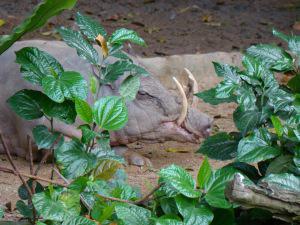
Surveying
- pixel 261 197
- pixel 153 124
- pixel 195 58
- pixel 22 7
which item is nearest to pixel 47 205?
pixel 261 197

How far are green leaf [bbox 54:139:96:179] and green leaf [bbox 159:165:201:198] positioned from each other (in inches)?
10.1

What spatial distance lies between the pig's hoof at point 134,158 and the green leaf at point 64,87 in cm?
212

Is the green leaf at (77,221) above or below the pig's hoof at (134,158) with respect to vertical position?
above

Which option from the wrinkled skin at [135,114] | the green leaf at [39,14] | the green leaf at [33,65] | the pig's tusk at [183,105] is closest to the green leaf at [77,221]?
the green leaf at [33,65]

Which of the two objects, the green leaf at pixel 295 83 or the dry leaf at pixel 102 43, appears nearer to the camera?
the dry leaf at pixel 102 43

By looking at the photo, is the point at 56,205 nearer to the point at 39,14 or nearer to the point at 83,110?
the point at 83,110

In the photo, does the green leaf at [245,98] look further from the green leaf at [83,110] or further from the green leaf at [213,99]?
the green leaf at [83,110]

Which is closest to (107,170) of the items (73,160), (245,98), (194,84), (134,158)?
(73,160)

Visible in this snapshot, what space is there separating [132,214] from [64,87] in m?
0.48

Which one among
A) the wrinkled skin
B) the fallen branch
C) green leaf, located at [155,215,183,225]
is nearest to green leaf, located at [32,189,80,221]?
green leaf, located at [155,215,183,225]

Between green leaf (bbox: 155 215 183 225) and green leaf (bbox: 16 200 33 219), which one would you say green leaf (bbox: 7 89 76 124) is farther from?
green leaf (bbox: 155 215 183 225)

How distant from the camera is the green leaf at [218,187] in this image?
247 cm

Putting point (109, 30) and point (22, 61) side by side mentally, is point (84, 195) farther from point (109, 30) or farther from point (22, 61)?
point (109, 30)

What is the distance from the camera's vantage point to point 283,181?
2414 millimetres
